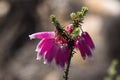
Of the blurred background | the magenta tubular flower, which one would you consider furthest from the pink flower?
the blurred background

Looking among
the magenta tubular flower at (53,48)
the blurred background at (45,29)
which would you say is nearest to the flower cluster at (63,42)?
the magenta tubular flower at (53,48)

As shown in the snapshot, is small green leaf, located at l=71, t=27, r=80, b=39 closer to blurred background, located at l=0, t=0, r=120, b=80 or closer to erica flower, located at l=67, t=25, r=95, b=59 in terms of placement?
erica flower, located at l=67, t=25, r=95, b=59

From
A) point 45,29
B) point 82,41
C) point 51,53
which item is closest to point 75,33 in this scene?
point 82,41

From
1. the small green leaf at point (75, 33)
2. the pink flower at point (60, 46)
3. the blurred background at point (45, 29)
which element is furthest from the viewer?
the blurred background at point (45, 29)

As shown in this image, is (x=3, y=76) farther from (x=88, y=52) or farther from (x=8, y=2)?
(x=88, y=52)

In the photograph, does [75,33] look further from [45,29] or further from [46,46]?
[45,29]

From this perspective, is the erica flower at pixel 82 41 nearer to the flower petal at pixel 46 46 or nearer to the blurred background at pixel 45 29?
the flower petal at pixel 46 46

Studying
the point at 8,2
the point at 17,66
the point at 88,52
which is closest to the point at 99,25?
the point at 17,66
